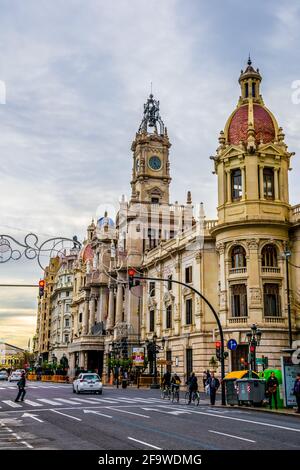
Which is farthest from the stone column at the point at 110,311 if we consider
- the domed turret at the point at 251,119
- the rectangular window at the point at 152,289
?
the domed turret at the point at 251,119

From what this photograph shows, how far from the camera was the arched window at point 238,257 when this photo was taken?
4331 cm

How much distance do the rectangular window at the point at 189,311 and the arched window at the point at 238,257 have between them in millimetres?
7453

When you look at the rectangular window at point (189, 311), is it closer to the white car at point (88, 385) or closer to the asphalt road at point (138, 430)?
the white car at point (88, 385)

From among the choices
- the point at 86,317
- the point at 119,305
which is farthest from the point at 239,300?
the point at 86,317

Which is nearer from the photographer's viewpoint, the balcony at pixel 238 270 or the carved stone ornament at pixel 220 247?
the balcony at pixel 238 270

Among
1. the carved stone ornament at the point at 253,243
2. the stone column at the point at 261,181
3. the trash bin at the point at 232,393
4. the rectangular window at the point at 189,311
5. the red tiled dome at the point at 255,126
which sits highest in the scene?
the red tiled dome at the point at 255,126

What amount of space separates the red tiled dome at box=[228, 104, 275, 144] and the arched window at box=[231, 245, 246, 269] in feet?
29.1

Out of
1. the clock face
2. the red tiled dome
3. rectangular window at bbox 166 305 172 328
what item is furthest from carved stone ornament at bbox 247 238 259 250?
the clock face

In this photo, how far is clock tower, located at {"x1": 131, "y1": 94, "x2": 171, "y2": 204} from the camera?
7419cm

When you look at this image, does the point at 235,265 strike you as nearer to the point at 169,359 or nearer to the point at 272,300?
the point at 272,300

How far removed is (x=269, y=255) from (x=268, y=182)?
19.7ft

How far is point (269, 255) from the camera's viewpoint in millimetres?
43094

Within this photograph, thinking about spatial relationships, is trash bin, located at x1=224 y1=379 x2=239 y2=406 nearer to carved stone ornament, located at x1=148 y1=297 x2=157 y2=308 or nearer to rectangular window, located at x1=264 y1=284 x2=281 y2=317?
rectangular window, located at x1=264 y1=284 x2=281 y2=317

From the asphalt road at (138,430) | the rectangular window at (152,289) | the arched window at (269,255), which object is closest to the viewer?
the asphalt road at (138,430)
